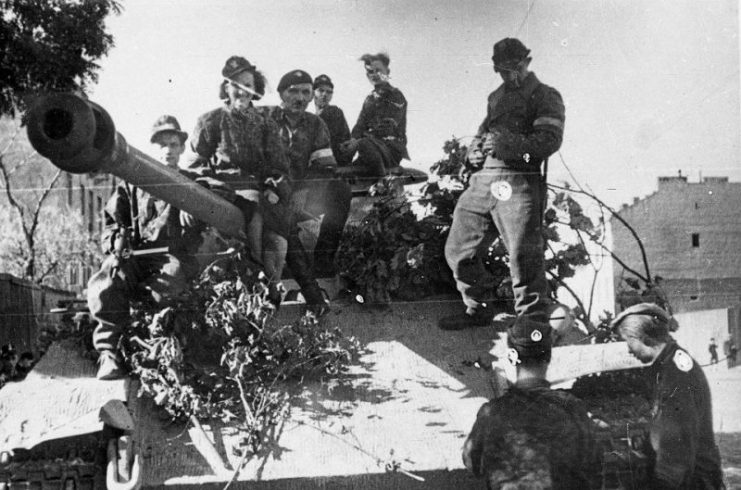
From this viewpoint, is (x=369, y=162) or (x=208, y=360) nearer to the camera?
(x=208, y=360)

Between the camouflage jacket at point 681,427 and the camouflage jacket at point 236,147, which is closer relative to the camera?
the camouflage jacket at point 681,427

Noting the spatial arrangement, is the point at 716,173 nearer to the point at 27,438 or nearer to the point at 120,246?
the point at 120,246

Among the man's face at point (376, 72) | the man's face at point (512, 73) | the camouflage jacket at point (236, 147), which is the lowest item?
the camouflage jacket at point (236, 147)

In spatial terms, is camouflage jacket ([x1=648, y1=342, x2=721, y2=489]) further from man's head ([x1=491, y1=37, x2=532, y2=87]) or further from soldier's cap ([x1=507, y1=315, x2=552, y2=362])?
man's head ([x1=491, y1=37, x2=532, y2=87])

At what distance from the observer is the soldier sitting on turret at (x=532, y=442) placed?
422 cm

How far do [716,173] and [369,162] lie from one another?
9.38 ft

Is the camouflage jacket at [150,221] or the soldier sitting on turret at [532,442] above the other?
the camouflage jacket at [150,221]

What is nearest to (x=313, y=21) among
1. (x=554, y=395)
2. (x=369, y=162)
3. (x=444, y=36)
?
(x=444, y=36)

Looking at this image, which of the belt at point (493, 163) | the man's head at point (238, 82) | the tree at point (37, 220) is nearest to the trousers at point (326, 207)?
→ the man's head at point (238, 82)

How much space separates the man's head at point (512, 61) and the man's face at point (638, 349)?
1912mm

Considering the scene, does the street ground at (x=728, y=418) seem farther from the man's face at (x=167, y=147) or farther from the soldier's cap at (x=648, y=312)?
the man's face at (x=167, y=147)

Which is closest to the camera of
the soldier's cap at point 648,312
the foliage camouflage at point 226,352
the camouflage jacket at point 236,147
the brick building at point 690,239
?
the foliage camouflage at point 226,352

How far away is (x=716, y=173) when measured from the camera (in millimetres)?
6316

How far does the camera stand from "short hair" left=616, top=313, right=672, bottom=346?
4.89 metres
